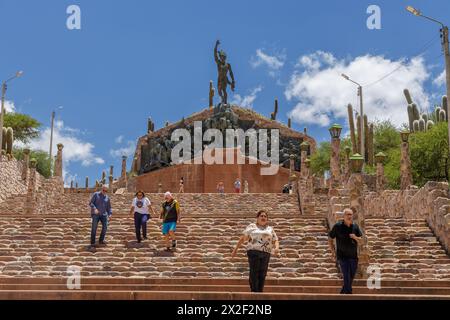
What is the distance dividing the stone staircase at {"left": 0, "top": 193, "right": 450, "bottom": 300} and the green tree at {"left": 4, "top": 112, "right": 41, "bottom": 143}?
35733 millimetres

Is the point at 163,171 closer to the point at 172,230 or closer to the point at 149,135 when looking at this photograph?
the point at 149,135

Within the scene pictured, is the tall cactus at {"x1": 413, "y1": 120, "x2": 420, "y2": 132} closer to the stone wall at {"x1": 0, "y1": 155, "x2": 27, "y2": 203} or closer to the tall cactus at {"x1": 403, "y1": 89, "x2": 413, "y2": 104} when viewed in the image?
the tall cactus at {"x1": 403, "y1": 89, "x2": 413, "y2": 104}

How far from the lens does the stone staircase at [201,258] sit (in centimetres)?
1066

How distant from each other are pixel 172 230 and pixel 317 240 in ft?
10.1

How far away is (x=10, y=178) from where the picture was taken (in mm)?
29594

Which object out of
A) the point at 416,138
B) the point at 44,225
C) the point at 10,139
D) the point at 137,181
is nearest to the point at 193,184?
the point at 137,181

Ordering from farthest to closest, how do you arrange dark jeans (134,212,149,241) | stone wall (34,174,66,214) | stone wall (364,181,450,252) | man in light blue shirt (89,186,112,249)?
stone wall (34,174,66,214), dark jeans (134,212,149,241), stone wall (364,181,450,252), man in light blue shirt (89,186,112,249)

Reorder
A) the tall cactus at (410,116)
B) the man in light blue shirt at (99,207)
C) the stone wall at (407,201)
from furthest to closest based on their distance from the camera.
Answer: the tall cactus at (410,116), the stone wall at (407,201), the man in light blue shirt at (99,207)

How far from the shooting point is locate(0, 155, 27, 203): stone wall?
27688mm

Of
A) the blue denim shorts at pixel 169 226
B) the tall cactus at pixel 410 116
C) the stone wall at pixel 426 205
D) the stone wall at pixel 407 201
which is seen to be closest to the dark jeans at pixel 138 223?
the blue denim shorts at pixel 169 226

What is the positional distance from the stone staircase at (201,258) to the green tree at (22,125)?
35733 mm

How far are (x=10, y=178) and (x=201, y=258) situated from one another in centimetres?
1959

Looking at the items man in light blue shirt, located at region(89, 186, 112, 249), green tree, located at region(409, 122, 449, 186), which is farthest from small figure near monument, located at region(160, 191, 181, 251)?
green tree, located at region(409, 122, 449, 186)

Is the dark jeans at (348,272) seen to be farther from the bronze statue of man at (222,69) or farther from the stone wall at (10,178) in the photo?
the bronze statue of man at (222,69)
